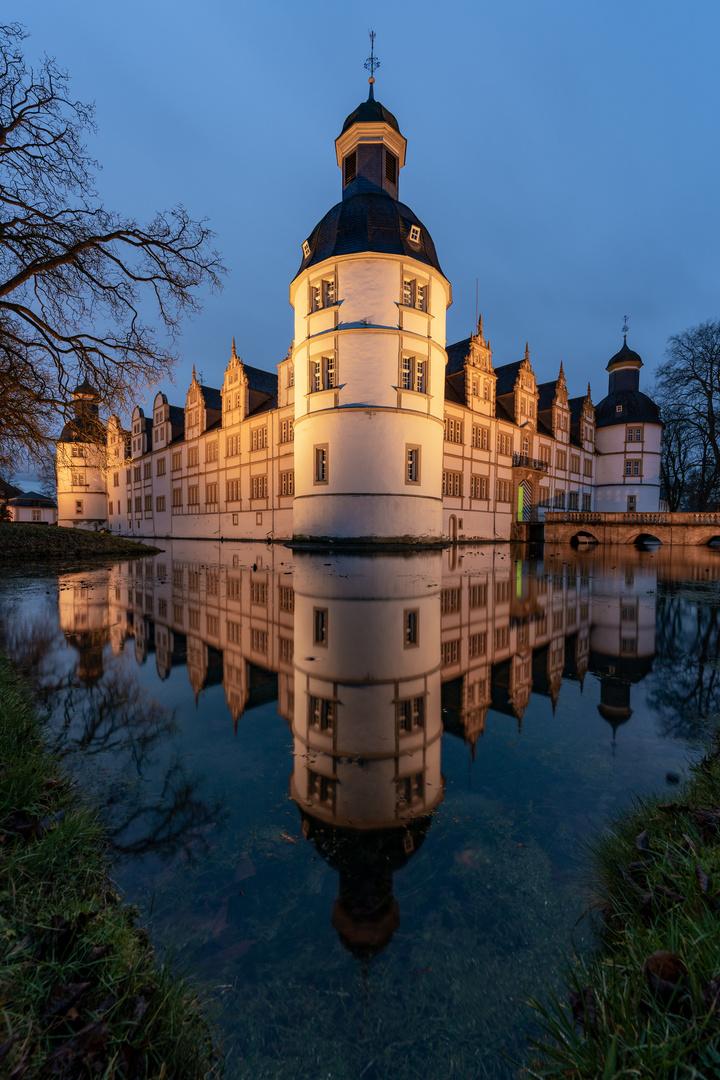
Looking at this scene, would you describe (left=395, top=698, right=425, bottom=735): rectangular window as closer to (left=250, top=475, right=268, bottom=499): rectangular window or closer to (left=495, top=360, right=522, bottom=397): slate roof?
(left=250, top=475, right=268, bottom=499): rectangular window

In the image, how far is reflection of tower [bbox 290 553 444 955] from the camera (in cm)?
162

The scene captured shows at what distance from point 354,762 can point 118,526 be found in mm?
57785

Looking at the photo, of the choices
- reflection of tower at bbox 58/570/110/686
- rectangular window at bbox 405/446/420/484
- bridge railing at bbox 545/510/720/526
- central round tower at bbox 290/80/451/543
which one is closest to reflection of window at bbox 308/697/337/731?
reflection of tower at bbox 58/570/110/686

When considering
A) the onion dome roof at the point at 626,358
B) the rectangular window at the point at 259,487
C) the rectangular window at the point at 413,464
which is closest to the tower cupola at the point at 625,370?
the onion dome roof at the point at 626,358

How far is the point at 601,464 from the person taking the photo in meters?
45.0

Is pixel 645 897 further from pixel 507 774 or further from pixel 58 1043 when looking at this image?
pixel 58 1043

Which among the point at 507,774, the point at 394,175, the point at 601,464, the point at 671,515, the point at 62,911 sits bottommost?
the point at 507,774

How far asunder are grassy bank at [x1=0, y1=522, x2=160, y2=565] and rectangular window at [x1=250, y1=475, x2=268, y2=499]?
447 inches

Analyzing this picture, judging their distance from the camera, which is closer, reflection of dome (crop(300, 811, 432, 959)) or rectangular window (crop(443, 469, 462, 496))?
reflection of dome (crop(300, 811, 432, 959))

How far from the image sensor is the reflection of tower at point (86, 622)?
4.12 m

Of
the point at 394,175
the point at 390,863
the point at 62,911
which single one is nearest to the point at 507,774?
the point at 390,863

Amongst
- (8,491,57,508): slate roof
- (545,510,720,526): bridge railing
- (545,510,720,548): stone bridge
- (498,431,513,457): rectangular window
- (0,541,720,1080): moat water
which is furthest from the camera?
(8,491,57,508): slate roof

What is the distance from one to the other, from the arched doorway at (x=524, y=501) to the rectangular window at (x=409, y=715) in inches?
1282

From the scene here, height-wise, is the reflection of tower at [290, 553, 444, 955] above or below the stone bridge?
below
